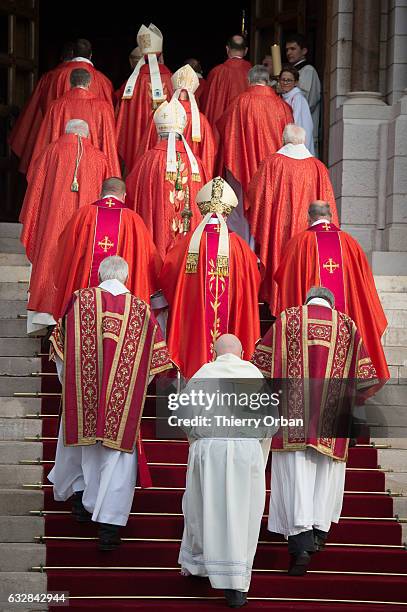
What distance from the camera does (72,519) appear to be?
10.8m

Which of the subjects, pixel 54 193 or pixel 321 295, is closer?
pixel 321 295

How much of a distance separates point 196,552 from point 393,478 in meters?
1.93

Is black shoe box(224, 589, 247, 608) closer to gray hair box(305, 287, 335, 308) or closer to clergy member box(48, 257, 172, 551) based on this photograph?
clergy member box(48, 257, 172, 551)

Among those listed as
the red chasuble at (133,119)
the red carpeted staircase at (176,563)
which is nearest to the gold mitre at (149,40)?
the red chasuble at (133,119)

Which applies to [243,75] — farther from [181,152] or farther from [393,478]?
[393,478]

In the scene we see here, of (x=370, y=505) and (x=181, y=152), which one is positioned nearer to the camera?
(x=370, y=505)

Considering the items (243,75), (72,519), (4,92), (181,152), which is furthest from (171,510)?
(4,92)

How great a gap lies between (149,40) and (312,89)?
163 cm

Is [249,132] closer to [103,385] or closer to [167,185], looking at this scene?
[167,185]

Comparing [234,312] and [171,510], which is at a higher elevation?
[234,312]

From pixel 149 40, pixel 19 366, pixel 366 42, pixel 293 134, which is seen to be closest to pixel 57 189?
pixel 19 366

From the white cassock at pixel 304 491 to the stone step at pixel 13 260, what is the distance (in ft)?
14.1

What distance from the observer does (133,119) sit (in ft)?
49.8

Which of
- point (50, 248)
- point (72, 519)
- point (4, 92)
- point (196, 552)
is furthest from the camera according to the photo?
point (4, 92)
